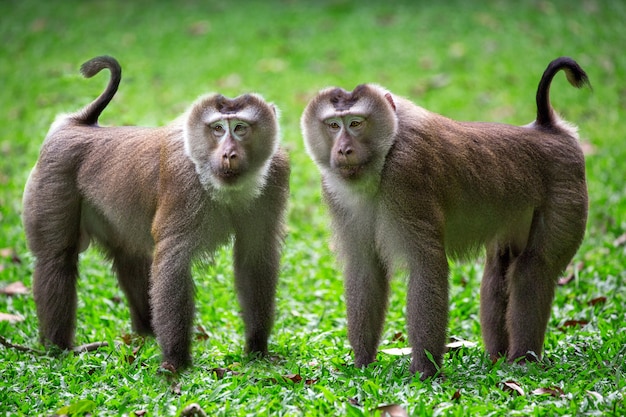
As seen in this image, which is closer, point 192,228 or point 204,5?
point 192,228

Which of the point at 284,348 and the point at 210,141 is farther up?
the point at 210,141

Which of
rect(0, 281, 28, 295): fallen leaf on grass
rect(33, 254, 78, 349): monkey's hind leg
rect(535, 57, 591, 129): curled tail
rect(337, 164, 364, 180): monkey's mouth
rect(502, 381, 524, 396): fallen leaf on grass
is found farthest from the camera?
rect(0, 281, 28, 295): fallen leaf on grass

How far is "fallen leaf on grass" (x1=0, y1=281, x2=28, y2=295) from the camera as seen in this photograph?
661 cm

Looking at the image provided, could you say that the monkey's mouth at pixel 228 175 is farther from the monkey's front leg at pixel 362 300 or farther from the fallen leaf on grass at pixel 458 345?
the fallen leaf on grass at pixel 458 345

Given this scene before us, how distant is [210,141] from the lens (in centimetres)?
502

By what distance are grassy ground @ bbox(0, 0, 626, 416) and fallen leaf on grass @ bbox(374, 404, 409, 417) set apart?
0.07 ft

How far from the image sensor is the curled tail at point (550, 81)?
5.41 m

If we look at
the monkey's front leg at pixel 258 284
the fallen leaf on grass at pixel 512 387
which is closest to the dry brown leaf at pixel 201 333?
the monkey's front leg at pixel 258 284

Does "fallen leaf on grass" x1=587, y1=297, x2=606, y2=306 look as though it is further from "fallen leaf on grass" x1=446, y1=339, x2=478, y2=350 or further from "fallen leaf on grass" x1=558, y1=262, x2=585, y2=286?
"fallen leaf on grass" x1=446, y1=339, x2=478, y2=350

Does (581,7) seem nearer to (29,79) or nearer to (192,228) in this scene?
(29,79)

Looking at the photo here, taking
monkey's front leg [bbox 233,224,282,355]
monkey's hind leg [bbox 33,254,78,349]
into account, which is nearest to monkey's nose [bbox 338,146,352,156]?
monkey's front leg [bbox 233,224,282,355]

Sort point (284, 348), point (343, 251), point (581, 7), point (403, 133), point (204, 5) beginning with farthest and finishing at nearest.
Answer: point (204, 5) → point (581, 7) → point (284, 348) → point (343, 251) → point (403, 133)

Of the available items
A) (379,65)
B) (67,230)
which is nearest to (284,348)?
(67,230)

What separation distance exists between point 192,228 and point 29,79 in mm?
8097
